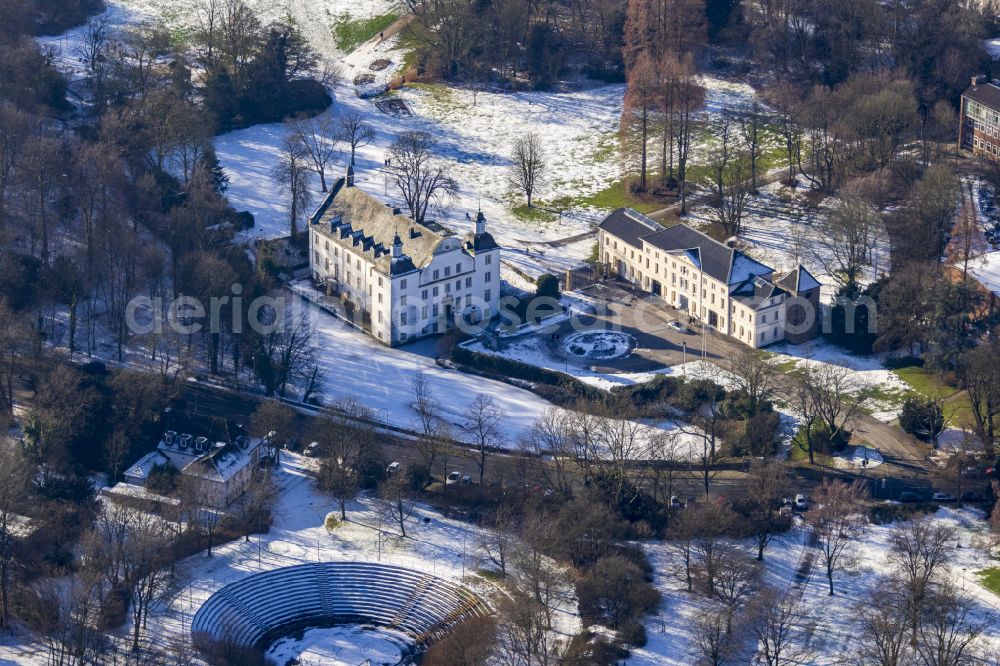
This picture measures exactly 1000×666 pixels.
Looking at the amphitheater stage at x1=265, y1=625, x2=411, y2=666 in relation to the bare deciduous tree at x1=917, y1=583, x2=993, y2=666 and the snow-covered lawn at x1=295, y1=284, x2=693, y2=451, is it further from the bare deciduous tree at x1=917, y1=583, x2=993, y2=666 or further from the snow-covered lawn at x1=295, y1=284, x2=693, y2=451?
the bare deciduous tree at x1=917, y1=583, x2=993, y2=666

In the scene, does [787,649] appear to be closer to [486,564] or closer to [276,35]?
[486,564]

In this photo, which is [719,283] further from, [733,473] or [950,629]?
[950,629]

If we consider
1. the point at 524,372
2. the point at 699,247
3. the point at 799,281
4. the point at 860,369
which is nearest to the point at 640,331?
the point at 699,247

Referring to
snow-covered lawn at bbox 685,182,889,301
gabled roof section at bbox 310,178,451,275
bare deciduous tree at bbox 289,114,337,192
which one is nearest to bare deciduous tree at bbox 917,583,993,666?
snow-covered lawn at bbox 685,182,889,301

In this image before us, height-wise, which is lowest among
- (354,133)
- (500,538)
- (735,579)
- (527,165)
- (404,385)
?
(404,385)

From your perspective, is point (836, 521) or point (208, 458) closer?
point (836, 521)

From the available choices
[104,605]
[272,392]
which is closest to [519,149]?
[272,392]

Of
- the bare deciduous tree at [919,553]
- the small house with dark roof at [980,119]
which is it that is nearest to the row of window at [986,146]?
the small house with dark roof at [980,119]
